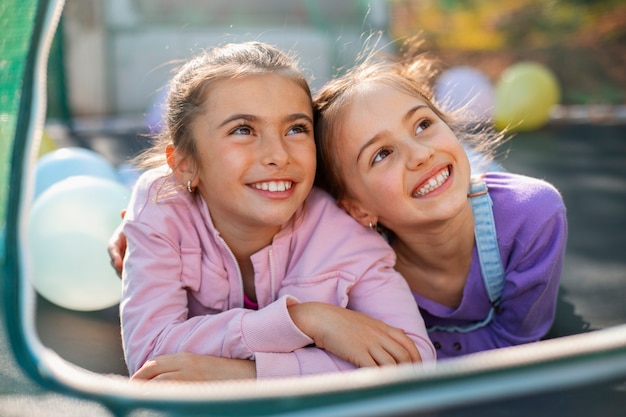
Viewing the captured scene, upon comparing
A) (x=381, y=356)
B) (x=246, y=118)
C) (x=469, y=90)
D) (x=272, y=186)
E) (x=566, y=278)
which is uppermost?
(x=246, y=118)

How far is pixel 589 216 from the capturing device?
2.05 m

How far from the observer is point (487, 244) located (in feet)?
4.15

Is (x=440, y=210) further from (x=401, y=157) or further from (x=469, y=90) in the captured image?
(x=469, y=90)

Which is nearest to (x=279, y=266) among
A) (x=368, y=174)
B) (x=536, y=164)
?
(x=368, y=174)

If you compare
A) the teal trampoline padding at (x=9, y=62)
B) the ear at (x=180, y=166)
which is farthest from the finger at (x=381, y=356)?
the teal trampoline padding at (x=9, y=62)

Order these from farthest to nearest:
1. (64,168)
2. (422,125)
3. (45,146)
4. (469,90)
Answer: (469,90) < (45,146) < (64,168) < (422,125)

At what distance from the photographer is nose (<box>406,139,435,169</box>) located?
3.79ft

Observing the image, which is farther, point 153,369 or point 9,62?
point 9,62

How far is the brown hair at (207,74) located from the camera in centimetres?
118

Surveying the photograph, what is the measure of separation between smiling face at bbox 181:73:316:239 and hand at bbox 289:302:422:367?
6.2 inches

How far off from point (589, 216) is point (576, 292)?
557 mm

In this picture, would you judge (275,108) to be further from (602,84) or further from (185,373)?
(602,84)

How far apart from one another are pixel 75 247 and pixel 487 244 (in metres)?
0.78

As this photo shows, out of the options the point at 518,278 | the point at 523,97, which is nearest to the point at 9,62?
the point at 518,278
